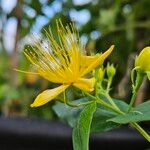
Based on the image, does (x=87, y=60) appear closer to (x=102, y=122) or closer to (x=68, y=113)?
(x=102, y=122)

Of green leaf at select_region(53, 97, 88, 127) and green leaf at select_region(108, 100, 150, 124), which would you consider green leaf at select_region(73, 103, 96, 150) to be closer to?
green leaf at select_region(108, 100, 150, 124)

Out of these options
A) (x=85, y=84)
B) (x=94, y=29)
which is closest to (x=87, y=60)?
(x=85, y=84)

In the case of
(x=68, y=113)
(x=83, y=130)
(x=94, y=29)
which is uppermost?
(x=94, y=29)

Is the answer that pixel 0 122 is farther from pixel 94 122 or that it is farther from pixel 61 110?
pixel 94 122

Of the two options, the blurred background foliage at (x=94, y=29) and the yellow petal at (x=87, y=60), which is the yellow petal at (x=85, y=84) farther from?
the blurred background foliage at (x=94, y=29)

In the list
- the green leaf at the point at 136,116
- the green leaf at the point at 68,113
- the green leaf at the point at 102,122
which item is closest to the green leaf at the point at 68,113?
the green leaf at the point at 68,113

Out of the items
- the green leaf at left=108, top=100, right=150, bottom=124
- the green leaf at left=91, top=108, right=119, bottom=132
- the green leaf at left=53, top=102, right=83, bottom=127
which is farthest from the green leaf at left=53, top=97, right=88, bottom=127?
the green leaf at left=108, top=100, right=150, bottom=124

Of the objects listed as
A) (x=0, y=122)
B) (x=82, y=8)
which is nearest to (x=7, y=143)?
(x=0, y=122)
